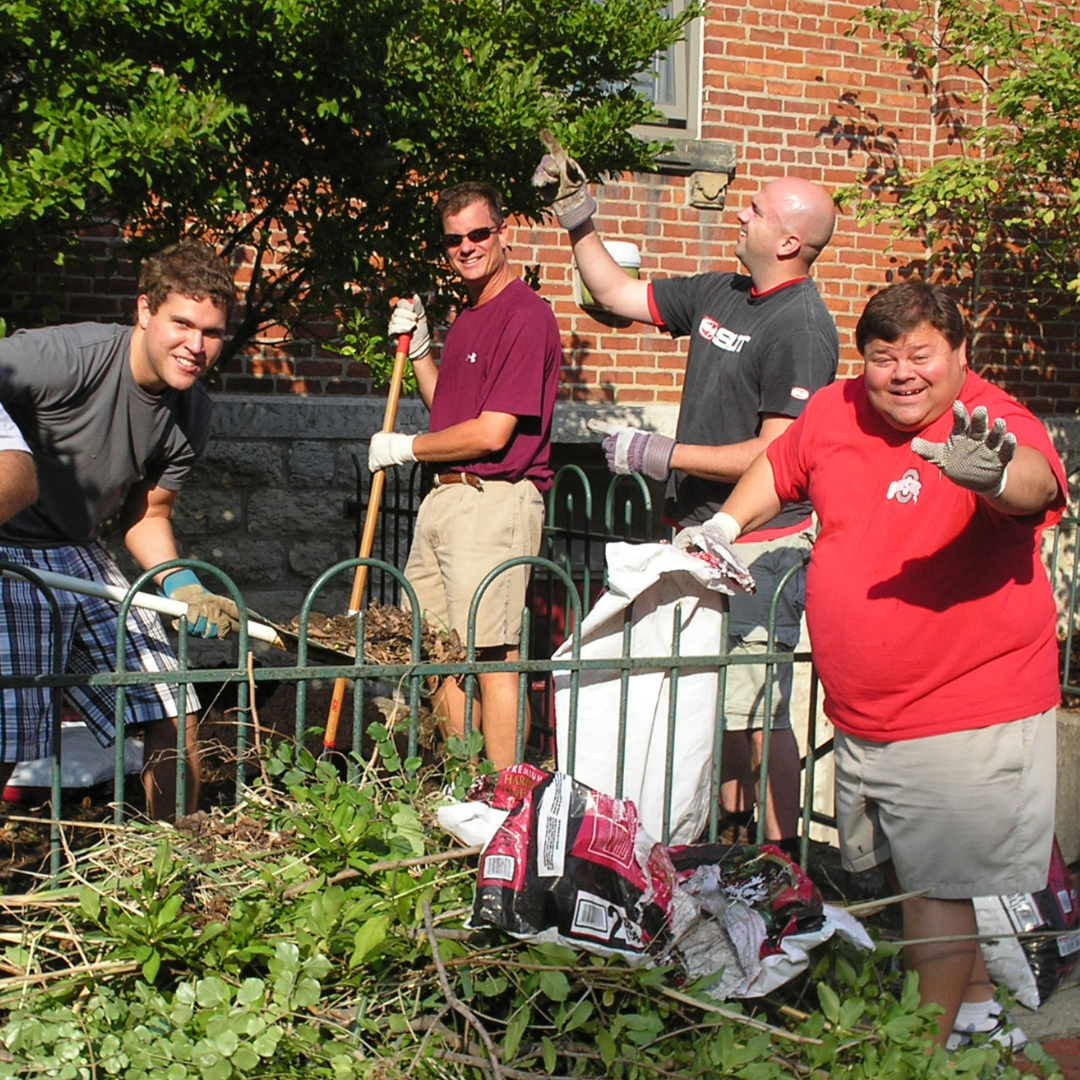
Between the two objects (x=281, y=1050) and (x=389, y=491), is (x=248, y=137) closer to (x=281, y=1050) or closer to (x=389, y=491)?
(x=389, y=491)

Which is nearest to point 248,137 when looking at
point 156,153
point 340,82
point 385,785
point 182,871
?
point 340,82

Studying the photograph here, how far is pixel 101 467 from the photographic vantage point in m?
3.46

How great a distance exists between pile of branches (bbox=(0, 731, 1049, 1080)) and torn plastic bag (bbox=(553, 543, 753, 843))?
0.69 meters

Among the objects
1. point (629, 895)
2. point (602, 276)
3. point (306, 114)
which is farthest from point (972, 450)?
point (306, 114)

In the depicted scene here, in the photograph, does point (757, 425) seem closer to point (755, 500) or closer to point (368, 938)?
point (755, 500)

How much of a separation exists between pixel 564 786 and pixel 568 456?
15.0 ft

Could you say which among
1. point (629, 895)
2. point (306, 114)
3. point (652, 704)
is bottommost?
point (629, 895)

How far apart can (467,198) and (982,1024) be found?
9.46ft

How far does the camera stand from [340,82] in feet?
13.7

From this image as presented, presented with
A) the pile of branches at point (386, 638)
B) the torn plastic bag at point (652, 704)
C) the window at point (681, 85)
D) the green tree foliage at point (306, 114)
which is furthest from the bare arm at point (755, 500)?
the window at point (681, 85)

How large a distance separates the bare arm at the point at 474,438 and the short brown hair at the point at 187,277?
0.97m

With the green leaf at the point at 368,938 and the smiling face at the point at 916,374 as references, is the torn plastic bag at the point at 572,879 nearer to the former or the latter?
the green leaf at the point at 368,938

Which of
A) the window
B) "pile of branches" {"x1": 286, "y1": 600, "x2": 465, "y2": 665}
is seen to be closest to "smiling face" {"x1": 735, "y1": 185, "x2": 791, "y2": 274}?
"pile of branches" {"x1": 286, "y1": 600, "x2": 465, "y2": 665}

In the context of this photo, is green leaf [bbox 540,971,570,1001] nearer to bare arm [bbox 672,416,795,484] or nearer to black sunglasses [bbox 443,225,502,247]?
bare arm [bbox 672,416,795,484]
